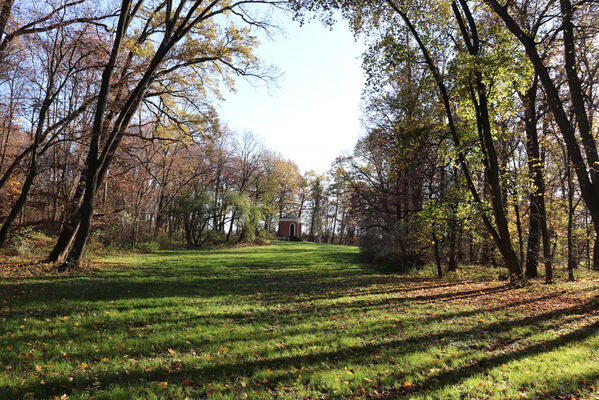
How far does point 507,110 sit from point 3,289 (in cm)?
1692

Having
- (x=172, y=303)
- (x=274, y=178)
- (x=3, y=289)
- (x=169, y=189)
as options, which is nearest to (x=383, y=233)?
(x=172, y=303)

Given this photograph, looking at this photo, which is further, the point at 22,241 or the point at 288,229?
the point at 288,229

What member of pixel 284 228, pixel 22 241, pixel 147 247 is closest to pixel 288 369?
pixel 22 241

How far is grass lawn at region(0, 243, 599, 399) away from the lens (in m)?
3.89

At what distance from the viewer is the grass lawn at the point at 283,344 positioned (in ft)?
12.8

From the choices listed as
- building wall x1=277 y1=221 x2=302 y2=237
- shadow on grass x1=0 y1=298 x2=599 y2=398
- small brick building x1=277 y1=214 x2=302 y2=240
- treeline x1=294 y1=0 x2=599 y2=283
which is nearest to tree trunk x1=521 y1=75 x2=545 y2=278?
treeline x1=294 y1=0 x2=599 y2=283

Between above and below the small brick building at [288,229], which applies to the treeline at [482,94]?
above

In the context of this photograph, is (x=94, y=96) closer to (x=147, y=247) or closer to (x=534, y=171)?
(x=147, y=247)

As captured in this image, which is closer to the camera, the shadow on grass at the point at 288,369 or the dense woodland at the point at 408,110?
the shadow on grass at the point at 288,369

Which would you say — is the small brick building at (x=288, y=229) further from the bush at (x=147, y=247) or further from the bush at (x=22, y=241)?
the bush at (x=22, y=241)

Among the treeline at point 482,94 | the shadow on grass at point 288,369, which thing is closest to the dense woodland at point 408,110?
the treeline at point 482,94

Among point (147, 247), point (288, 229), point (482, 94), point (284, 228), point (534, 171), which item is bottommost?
point (147, 247)

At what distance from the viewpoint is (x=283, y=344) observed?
5.42 m

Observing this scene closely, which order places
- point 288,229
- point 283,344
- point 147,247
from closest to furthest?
point 283,344, point 147,247, point 288,229
